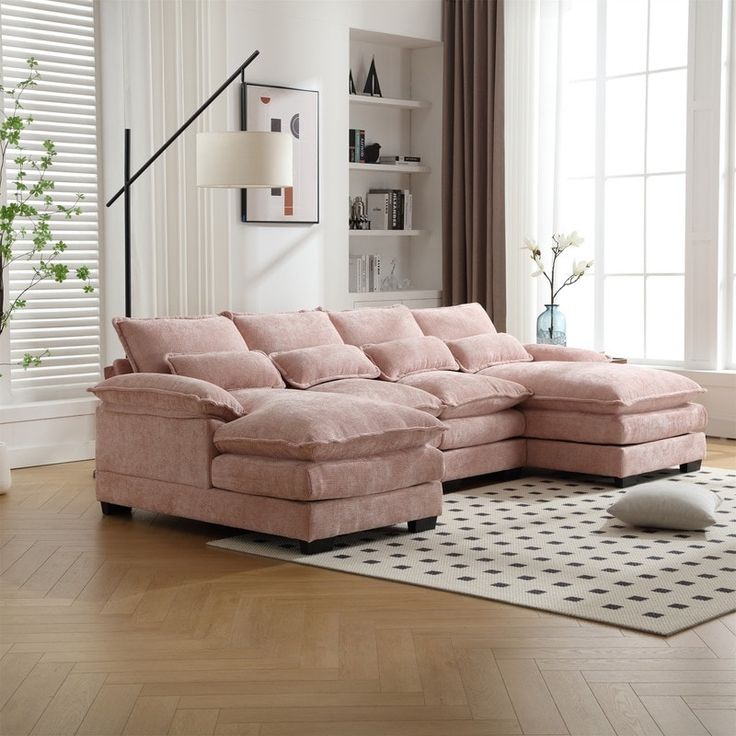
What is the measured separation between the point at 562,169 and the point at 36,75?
3.41m

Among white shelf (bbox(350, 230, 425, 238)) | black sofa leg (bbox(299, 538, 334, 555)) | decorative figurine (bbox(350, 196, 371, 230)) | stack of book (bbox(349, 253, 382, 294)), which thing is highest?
decorative figurine (bbox(350, 196, 371, 230))

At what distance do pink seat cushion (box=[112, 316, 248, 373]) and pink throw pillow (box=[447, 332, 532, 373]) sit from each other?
129 cm

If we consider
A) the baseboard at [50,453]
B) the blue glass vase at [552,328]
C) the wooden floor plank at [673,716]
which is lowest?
the wooden floor plank at [673,716]

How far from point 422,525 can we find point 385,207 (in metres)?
3.94

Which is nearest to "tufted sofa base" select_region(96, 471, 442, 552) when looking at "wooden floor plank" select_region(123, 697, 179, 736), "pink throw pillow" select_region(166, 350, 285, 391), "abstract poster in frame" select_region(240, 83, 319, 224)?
"pink throw pillow" select_region(166, 350, 285, 391)

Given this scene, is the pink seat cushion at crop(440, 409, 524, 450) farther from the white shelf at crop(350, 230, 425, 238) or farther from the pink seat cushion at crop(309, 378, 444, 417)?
the white shelf at crop(350, 230, 425, 238)

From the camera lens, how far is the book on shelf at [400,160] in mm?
8344

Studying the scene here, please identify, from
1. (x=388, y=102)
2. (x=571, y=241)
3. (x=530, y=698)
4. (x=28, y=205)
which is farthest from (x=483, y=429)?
(x=388, y=102)

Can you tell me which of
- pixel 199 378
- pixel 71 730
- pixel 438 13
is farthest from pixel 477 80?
pixel 71 730

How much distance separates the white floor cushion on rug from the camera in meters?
4.65

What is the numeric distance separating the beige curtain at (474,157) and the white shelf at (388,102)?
0.73 feet

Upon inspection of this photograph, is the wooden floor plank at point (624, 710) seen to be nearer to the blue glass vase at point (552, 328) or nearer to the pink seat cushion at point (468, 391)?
the pink seat cushion at point (468, 391)

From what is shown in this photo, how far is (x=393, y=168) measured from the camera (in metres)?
8.22

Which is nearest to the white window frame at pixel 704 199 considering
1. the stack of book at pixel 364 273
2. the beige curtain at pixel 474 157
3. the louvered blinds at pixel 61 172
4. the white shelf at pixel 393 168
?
the beige curtain at pixel 474 157
